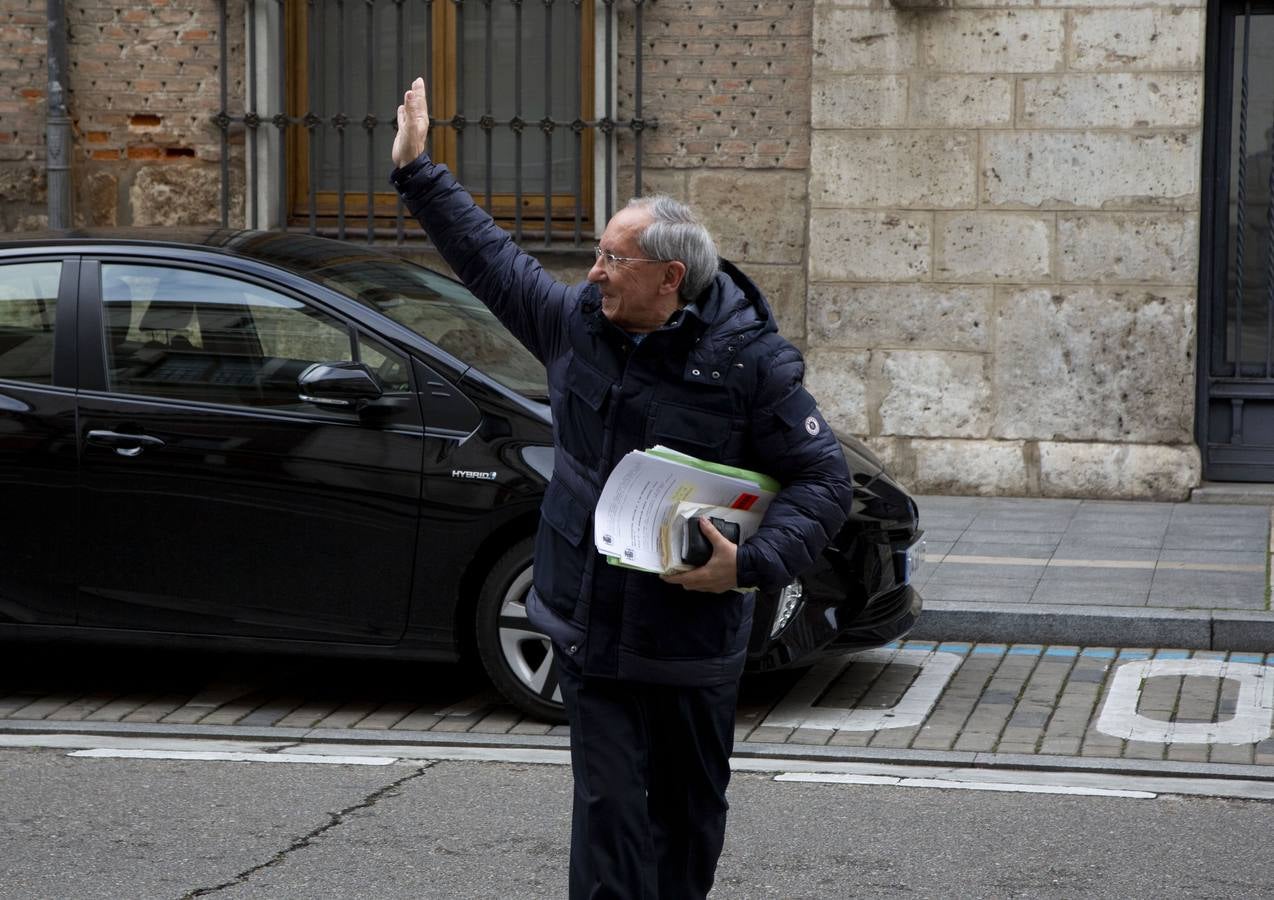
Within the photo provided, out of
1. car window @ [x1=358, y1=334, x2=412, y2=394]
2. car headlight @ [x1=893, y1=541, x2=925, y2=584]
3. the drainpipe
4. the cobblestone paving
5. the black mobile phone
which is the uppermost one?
the drainpipe

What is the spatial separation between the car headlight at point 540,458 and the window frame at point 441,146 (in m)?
5.76

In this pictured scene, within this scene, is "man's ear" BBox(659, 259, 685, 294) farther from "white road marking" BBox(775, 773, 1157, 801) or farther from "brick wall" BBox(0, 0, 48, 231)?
"brick wall" BBox(0, 0, 48, 231)

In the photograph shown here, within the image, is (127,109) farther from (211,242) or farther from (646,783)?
(646,783)

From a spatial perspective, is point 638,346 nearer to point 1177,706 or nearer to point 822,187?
point 1177,706

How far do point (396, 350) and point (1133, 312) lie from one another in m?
5.96

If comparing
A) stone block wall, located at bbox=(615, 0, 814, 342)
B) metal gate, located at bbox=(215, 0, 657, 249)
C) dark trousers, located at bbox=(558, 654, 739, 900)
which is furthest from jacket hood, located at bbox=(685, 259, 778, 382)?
metal gate, located at bbox=(215, 0, 657, 249)

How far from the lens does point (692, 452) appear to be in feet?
11.7

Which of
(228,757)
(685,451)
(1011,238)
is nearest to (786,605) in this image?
(228,757)

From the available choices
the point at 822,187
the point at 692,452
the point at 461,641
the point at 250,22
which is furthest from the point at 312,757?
the point at 250,22

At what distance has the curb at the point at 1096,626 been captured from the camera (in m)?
7.68

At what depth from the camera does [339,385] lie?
6.29m

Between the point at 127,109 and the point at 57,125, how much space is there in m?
0.55

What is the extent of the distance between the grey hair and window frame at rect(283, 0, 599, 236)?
27.4 ft

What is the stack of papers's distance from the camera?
3.46m
